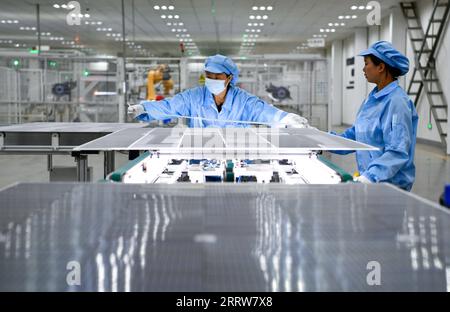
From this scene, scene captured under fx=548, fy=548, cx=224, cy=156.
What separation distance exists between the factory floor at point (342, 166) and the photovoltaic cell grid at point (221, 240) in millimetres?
5158

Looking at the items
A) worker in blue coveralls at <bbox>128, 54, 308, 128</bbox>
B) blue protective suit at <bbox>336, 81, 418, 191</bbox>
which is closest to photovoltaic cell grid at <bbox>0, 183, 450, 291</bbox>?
blue protective suit at <bbox>336, 81, 418, 191</bbox>

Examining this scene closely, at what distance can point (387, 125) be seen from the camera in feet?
8.46

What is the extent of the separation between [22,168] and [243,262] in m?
8.37

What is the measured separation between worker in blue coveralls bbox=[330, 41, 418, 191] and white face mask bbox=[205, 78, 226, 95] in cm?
102

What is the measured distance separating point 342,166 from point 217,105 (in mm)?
5596

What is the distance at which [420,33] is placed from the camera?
12836 millimetres

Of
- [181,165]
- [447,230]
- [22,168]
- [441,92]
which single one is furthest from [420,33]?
[447,230]

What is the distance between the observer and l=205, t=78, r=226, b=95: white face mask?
365cm

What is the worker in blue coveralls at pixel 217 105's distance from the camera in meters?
3.62

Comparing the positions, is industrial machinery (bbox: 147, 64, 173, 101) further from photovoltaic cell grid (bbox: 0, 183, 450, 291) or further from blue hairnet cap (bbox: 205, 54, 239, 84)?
photovoltaic cell grid (bbox: 0, 183, 450, 291)

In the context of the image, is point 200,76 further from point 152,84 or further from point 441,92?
point 441,92

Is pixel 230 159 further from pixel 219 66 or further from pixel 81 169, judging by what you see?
pixel 81 169
